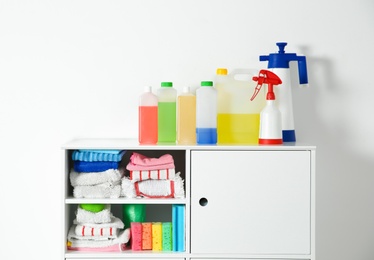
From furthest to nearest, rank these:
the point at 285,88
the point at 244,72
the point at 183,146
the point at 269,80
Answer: the point at 244,72
the point at 285,88
the point at 269,80
the point at 183,146

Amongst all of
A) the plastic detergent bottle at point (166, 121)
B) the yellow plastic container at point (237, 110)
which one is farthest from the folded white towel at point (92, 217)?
the yellow plastic container at point (237, 110)

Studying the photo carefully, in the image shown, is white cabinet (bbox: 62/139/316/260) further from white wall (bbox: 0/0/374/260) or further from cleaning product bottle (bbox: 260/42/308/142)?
white wall (bbox: 0/0/374/260)

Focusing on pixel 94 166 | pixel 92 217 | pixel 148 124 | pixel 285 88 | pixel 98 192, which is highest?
pixel 285 88

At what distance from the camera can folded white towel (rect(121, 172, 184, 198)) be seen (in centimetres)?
252

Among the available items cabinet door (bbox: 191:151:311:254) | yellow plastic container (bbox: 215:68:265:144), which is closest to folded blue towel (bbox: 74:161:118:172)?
cabinet door (bbox: 191:151:311:254)

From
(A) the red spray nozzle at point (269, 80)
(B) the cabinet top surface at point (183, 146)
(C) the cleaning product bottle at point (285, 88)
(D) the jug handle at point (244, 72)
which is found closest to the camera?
(B) the cabinet top surface at point (183, 146)

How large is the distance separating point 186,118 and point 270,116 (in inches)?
14.7

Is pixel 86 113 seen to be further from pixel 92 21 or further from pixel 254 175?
pixel 254 175

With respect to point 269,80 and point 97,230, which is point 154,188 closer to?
point 97,230

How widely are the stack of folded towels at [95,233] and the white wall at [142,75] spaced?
1.19 feet

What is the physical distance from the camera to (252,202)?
2461 mm

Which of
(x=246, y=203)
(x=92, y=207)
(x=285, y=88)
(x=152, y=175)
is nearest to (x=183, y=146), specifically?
(x=152, y=175)

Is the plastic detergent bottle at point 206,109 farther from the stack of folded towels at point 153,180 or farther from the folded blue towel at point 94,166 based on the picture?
the folded blue towel at point 94,166

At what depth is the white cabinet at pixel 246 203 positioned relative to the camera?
2457 mm
